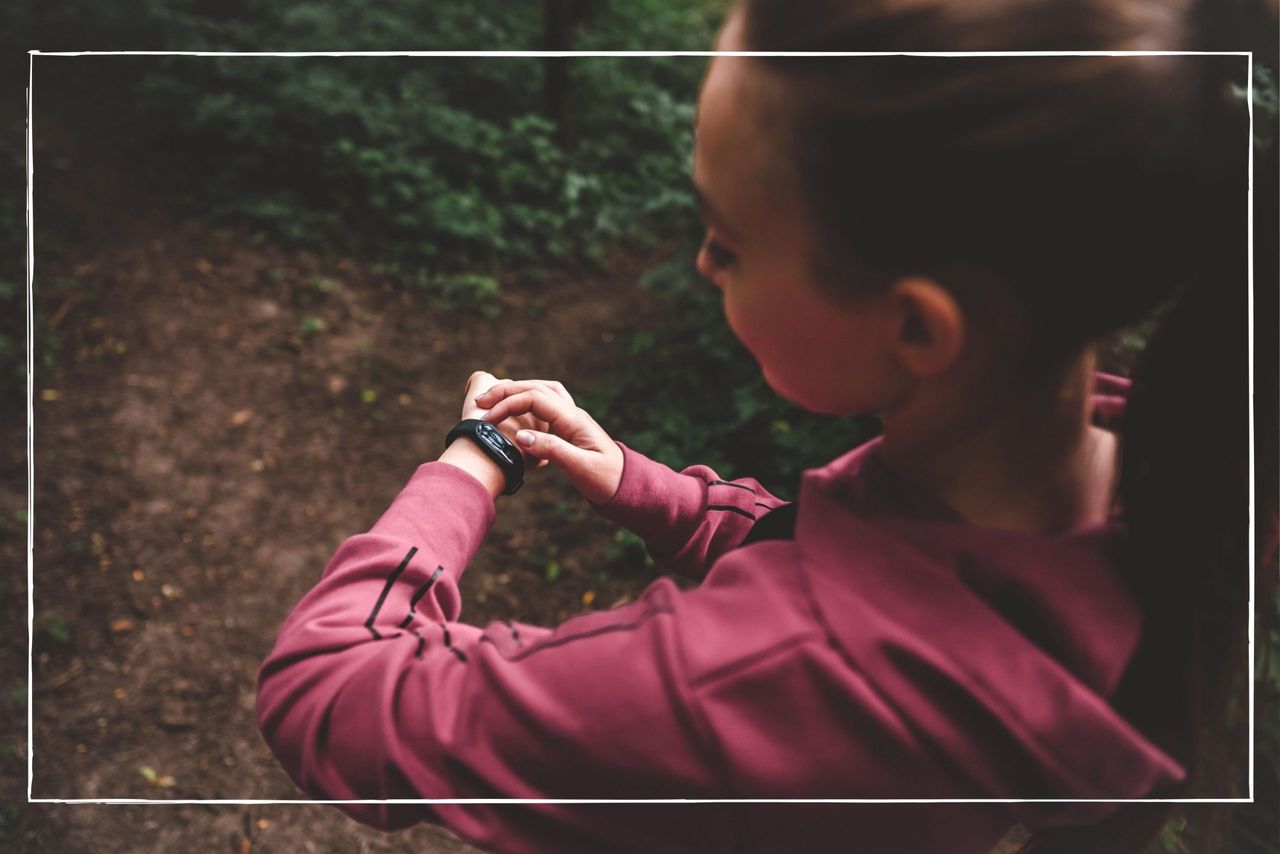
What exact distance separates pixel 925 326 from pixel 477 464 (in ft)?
1.88

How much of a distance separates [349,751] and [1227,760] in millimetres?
942

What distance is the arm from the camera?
1086 millimetres

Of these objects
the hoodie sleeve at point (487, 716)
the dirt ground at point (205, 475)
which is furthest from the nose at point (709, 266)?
the dirt ground at point (205, 475)

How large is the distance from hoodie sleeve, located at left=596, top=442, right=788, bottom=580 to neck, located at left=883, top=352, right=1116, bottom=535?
38cm

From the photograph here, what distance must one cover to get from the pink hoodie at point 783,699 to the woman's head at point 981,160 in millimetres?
175

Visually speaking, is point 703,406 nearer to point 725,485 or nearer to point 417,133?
point 725,485

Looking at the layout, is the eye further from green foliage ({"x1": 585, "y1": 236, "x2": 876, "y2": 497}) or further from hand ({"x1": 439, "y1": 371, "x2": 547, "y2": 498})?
green foliage ({"x1": 585, "y1": 236, "x2": 876, "y2": 497})

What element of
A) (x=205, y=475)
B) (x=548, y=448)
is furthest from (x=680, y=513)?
(x=205, y=475)

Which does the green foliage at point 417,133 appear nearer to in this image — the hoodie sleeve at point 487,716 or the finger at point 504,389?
the finger at point 504,389

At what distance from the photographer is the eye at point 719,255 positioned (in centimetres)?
71

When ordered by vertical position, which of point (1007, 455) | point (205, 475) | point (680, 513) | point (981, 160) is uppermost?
point (981, 160)

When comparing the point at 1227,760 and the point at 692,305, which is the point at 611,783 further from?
the point at 692,305

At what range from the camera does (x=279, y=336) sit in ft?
11.1

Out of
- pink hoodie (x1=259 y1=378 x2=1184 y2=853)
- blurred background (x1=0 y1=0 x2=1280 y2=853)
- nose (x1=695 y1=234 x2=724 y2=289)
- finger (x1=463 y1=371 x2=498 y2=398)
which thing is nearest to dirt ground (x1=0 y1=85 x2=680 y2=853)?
blurred background (x1=0 y1=0 x2=1280 y2=853)
